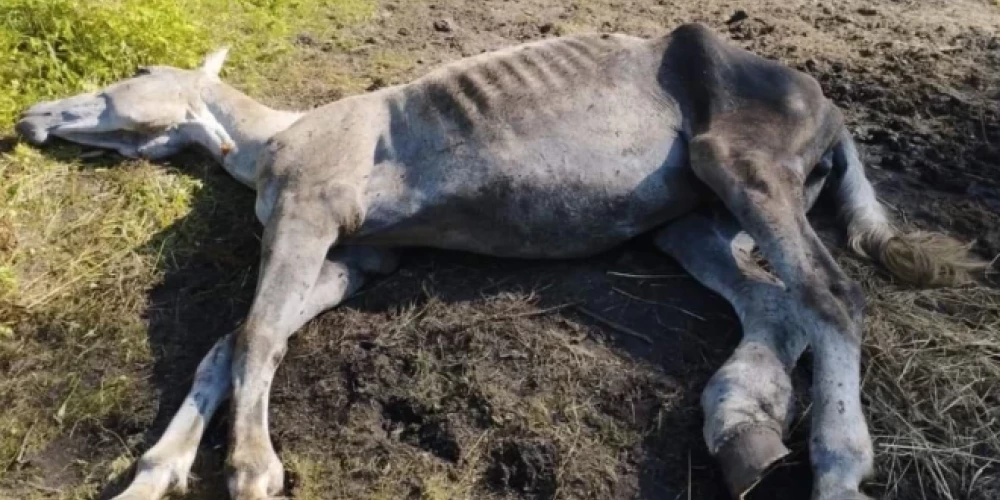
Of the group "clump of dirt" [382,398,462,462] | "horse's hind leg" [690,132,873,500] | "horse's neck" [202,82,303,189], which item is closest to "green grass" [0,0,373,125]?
"horse's neck" [202,82,303,189]

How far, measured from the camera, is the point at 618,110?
4.50 meters

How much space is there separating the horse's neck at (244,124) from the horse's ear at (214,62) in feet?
1.14

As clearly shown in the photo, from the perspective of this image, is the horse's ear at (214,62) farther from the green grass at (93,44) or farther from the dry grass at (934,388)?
the dry grass at (934,388)

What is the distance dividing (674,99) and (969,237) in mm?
1392

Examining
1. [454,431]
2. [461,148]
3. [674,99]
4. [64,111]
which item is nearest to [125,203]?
[64,111]

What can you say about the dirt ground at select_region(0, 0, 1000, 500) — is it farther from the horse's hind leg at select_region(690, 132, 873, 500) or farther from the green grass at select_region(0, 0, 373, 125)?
the green grass at select_region(0, 0, 373, 125)

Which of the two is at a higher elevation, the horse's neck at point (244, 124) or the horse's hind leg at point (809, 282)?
the horse's hind leg at point (809, 282)

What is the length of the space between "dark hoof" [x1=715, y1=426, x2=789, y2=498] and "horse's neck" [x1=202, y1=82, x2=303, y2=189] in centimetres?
255

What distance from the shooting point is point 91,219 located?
197 inches

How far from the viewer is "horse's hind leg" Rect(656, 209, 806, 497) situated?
3383mm

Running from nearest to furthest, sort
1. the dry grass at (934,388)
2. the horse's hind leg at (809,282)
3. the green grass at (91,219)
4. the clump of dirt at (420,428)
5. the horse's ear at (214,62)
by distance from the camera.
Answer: the horse's hind leg at (809,282) < the dry grass at (934,388) < the clump of dirt at (420,428) < the green grass at (91,219) < the horse's ear at (214,62)

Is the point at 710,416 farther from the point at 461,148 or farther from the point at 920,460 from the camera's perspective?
the point at 461,148

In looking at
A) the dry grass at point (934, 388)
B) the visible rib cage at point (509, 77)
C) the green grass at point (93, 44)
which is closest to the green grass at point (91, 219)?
the green grass at point (93, 44)

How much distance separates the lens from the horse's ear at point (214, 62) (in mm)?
5561
